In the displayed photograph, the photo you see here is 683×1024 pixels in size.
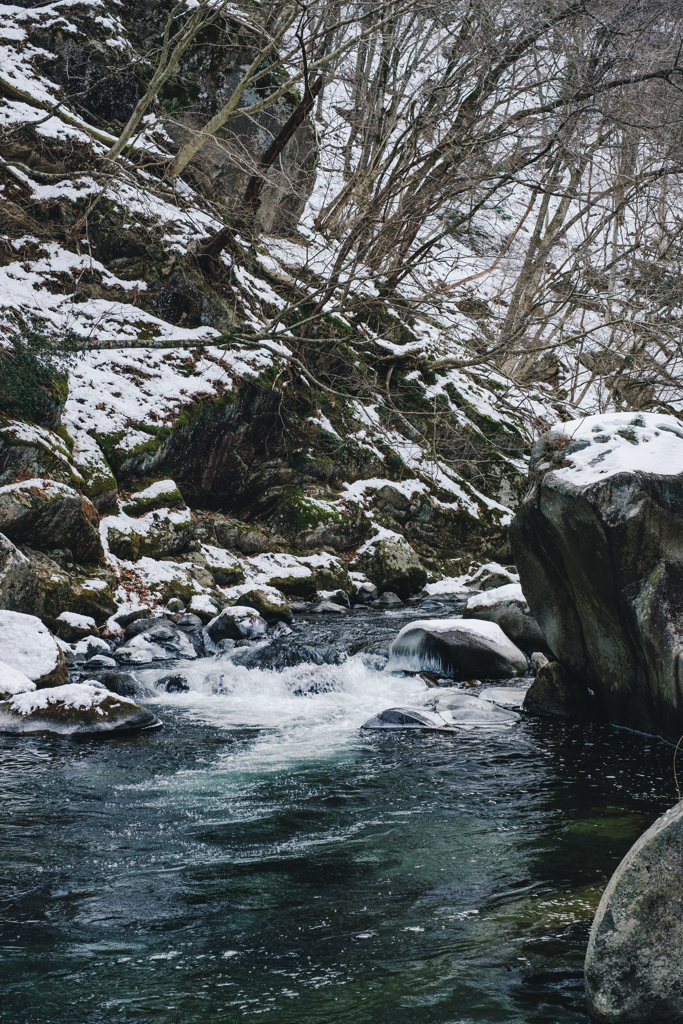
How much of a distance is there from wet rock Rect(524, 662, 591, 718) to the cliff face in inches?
189

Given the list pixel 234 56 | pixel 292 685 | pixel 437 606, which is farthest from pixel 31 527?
pixel 234 56

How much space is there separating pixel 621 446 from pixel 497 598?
3808mm

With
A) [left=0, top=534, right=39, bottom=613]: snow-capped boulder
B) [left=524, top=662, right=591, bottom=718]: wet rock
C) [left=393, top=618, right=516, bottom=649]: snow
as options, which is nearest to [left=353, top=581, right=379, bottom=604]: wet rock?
[left=393, top=618, right=516, bottom=649]: snow

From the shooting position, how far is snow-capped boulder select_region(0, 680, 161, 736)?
5.75 meters

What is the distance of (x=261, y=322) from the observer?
47.9 ft

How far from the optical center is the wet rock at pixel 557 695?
20.7 ft

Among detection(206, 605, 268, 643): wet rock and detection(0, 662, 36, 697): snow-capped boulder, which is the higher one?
detection(206, 605, 268, 643): wet rock

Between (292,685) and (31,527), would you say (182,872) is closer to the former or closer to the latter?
(292,685)

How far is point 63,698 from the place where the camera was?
5.98m

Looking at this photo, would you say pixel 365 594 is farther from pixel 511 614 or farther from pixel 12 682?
pixel 12 682

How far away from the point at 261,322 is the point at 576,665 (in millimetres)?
10318

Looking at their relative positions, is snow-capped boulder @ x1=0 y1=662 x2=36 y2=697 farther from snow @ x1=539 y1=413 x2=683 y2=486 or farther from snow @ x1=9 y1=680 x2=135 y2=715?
snow @ x1=539 y1=413 x2=683 y2=486

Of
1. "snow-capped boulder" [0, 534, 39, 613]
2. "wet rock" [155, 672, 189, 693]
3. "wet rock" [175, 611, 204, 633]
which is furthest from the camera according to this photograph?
"wet rock" [175, 611, 204, 633]

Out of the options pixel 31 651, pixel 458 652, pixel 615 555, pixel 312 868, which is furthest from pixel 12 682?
pixel 615 555
